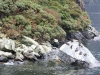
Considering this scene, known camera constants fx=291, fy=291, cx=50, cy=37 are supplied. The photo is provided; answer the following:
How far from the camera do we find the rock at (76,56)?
4322cm

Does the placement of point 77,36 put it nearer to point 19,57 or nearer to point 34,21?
point 34,21

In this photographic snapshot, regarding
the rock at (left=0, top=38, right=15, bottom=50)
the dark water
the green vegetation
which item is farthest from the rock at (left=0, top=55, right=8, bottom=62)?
the green vegetation

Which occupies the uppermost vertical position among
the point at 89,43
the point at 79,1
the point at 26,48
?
the point at 79,1

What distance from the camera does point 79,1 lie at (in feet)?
276

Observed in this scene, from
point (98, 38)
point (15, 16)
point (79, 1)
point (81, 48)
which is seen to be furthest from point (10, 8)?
point (79, 1)

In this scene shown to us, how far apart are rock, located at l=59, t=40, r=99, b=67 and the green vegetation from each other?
7.20 m

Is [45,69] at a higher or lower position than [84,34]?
lower

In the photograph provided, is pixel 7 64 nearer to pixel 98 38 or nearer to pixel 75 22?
pixel 75 22

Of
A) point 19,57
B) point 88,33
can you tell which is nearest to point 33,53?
point 19,57

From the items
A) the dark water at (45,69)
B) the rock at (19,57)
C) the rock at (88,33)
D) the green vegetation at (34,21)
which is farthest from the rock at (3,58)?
the rock at (88,33)

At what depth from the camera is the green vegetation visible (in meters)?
52.6

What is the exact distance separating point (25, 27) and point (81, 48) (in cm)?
1202

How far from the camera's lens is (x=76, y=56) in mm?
44500

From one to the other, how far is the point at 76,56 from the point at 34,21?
15.0 meters
